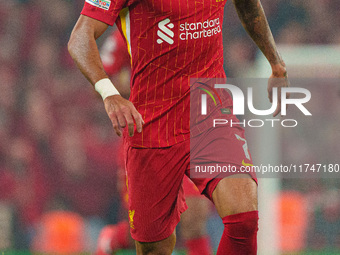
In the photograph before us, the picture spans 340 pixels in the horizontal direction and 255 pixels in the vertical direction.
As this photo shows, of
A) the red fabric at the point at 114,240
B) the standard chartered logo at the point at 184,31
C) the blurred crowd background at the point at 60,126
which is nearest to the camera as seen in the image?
the standard chartered logo at the point at 184,31

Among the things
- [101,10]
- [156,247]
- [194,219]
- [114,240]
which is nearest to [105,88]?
[101,10]

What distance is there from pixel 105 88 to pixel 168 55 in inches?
16.9

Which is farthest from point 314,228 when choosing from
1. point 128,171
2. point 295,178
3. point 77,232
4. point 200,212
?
point 128,171

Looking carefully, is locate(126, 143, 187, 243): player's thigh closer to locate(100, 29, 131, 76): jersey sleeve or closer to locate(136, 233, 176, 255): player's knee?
locate(136, 233, 176, 255): player's knee

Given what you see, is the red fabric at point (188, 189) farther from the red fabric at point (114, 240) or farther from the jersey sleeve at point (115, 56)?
the jersey sleeve at point (115, 56)

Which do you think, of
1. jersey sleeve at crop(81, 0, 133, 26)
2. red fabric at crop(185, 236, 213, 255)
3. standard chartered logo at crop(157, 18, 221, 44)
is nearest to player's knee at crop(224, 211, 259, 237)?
standard chartered logo at crop(157, 18, 221, 44)

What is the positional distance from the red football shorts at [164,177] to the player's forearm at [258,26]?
0.48 metres

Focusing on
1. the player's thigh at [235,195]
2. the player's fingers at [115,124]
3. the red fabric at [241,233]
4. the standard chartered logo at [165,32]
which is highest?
the standard chartered logo at [165,32]

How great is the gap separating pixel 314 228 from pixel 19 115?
2604 mm

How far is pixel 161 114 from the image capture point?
269 cm

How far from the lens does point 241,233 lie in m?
2.36

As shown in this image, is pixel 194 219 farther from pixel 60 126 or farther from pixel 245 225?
pixel 60 126

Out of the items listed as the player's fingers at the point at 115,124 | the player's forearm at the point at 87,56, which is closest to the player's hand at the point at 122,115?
the player's fingers at the point at 115,124

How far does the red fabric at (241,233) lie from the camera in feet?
7.71
